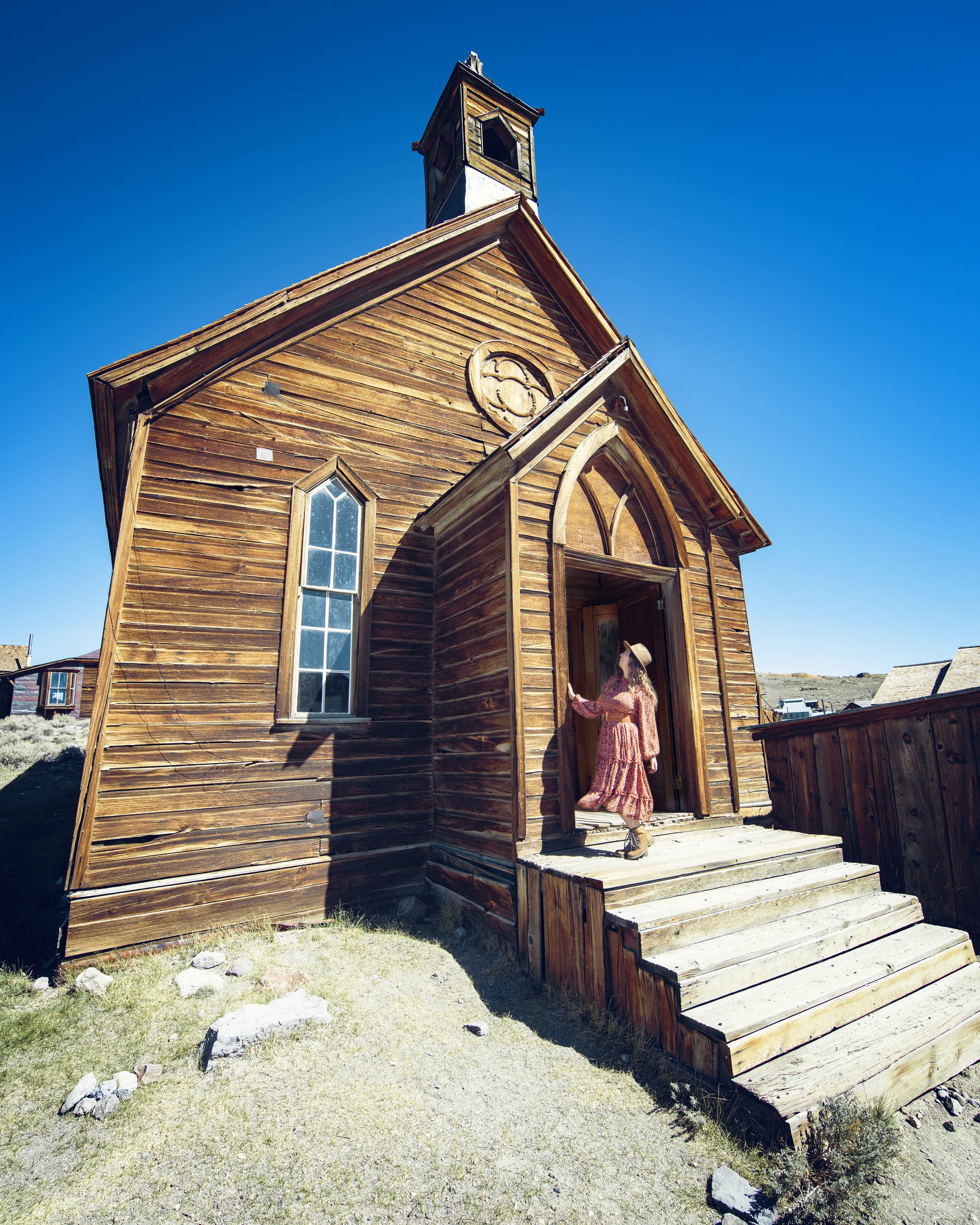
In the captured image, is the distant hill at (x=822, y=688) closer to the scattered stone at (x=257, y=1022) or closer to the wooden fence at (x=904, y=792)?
the wooden fence at (x=904, y=792)

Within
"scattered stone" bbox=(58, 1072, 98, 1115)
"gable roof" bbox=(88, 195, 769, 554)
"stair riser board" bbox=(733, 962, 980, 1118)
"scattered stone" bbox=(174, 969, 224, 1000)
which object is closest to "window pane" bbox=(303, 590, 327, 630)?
"gable roof" bbox=(88, 195, 769, 554)

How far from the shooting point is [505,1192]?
2.85 meters

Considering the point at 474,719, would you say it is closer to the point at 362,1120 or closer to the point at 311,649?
the point at 311,649

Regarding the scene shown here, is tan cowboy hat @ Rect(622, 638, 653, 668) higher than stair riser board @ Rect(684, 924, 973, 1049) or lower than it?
higher

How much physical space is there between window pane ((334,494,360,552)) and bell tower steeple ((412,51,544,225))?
6.54 m

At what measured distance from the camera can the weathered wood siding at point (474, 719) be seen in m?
6.04

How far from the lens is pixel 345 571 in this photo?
7473 millimetres

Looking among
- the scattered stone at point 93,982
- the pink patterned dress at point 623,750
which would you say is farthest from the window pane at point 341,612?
the scattered stone at point 93,982

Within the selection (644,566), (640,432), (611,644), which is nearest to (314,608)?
(644,566)

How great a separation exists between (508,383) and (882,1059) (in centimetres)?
883

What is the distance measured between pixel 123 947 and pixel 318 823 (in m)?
2.02

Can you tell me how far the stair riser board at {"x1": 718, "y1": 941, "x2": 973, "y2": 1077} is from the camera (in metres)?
3.29

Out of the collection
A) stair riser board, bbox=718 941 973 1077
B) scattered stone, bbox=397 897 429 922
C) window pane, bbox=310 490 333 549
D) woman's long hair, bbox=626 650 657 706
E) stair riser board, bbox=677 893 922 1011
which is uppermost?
window pane, bbox=310 490 333 549

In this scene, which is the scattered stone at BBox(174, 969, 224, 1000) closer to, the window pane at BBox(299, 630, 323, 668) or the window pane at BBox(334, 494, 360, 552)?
the window pane at BBox(299, 630, 323, 668)
